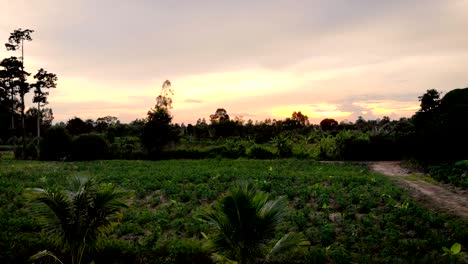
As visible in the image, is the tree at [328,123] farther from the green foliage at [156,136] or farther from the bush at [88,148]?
the bush at [88,148]

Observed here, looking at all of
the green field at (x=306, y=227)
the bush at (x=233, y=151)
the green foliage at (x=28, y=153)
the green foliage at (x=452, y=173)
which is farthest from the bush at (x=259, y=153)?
the green foliage at (x=28, y=153)

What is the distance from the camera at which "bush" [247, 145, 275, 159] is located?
30180mm

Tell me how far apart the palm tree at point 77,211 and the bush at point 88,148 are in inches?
1039

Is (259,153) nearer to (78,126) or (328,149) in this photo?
(328,149)

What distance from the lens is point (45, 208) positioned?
264 inches

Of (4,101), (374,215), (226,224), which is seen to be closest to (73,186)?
(226,224)

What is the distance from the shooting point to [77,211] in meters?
6.70

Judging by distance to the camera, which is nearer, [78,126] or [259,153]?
[259,153]

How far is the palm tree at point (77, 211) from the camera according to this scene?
6.58 meters

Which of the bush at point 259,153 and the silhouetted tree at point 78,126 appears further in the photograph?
the silhouetted tree at point 78,126

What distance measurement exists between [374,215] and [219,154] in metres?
21.9

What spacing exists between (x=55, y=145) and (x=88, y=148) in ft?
10.2

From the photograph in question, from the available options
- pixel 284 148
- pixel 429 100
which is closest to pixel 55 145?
pixel 284 148

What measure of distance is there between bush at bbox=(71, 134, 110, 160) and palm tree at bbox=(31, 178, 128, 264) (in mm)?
26382
